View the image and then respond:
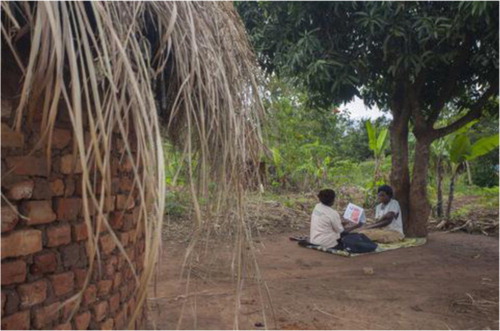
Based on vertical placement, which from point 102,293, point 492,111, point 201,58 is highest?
point 492,111

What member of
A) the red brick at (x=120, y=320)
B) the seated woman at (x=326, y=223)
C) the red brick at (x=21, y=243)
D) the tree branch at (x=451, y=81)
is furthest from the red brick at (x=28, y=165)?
the tree branch at (x=451, y=81)

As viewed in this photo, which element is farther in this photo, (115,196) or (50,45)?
(115,196)

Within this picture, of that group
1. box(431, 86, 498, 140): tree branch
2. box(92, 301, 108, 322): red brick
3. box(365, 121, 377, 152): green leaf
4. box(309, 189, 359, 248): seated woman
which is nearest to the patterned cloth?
box(309, 189, 359, 248): seated woman

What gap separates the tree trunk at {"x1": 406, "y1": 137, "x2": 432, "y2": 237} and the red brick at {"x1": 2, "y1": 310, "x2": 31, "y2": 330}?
23.7 feet

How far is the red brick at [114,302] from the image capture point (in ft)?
8.47

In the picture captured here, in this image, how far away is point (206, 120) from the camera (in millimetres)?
2348

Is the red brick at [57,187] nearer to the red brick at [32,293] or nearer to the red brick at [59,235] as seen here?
the red brick at [59,235]

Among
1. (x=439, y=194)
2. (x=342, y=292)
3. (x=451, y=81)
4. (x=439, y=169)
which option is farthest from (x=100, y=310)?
(x=439, y=194)

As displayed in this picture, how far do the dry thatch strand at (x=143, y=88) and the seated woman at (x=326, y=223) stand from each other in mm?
4401

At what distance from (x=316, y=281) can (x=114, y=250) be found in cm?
364

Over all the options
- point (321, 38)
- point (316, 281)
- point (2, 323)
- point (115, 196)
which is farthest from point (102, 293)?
point (321, 38)

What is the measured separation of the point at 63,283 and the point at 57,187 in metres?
0.41

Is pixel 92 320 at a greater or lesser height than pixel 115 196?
lesser

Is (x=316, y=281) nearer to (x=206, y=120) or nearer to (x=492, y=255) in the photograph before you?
(x=492, y=255)
